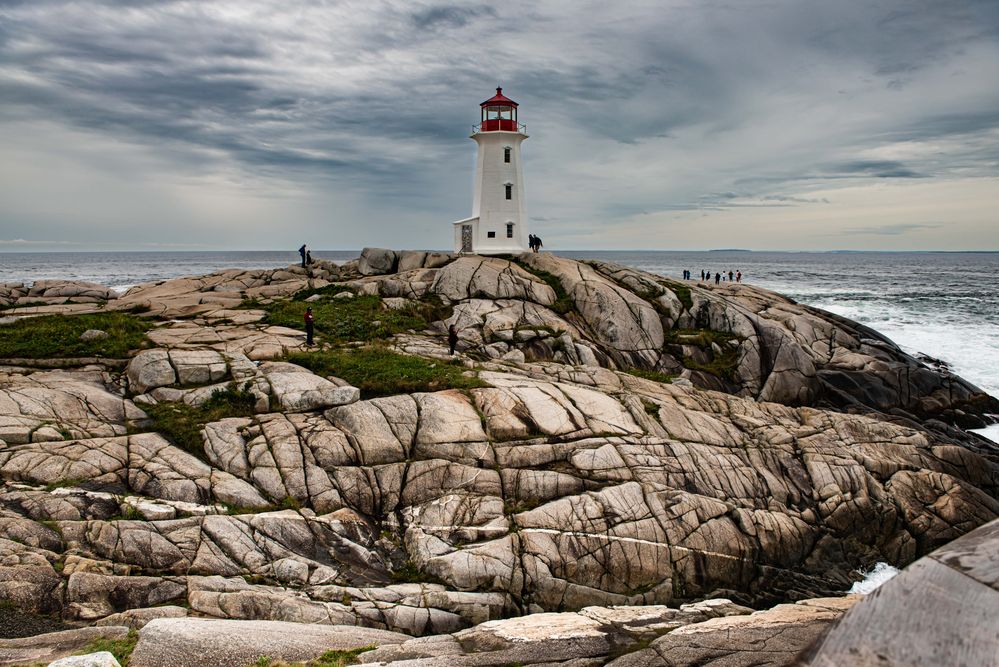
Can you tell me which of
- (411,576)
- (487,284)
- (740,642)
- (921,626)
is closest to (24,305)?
(487,284)

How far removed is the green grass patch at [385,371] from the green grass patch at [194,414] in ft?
11.3

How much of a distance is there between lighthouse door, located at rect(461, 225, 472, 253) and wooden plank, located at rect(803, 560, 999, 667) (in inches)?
1636

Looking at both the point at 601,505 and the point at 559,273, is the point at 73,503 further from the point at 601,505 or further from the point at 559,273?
the point at 559,273

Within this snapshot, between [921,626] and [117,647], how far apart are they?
1250cm

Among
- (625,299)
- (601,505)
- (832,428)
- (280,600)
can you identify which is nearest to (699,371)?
(625,299)

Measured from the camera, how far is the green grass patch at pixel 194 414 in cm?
1992

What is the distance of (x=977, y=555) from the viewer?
533 cm

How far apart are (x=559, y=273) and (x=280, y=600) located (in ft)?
95.9

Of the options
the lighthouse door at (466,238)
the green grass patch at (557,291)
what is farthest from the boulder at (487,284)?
the lighthouse door at (466,238)

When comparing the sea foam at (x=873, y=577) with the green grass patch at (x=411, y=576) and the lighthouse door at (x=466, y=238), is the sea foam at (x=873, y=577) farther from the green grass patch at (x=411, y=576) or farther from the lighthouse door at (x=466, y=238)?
the lighthouse door at (x=466, y=238)

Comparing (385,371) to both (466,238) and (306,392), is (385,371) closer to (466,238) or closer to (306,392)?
(306,392)

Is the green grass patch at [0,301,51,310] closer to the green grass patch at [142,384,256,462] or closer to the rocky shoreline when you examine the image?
the rocky shoreline

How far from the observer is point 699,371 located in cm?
3391

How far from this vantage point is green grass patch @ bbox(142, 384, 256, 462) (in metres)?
19.9
